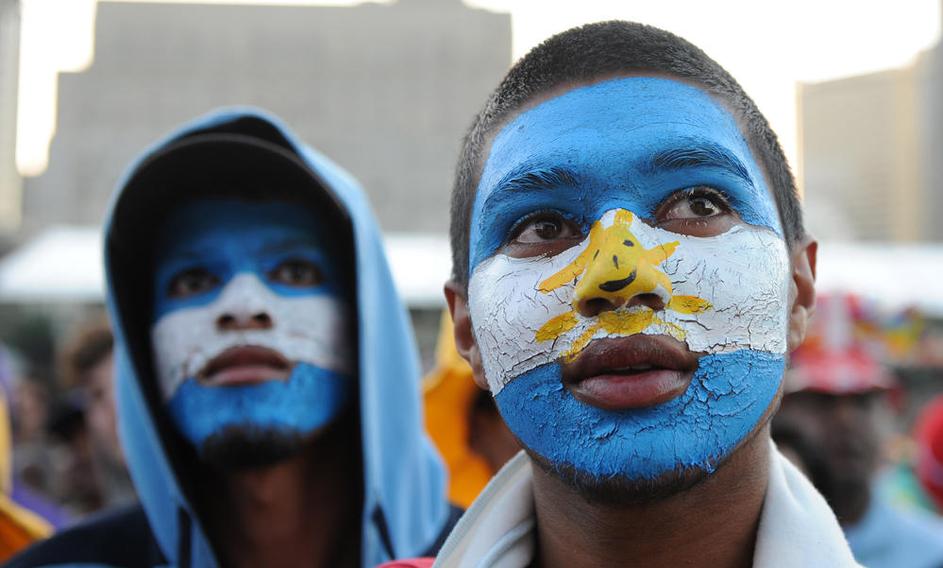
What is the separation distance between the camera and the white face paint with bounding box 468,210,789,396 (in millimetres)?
1524

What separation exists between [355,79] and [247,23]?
914 centimetres

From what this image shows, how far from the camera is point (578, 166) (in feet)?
5.30

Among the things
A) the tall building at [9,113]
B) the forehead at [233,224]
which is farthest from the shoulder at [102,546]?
the tall building at [9,113]

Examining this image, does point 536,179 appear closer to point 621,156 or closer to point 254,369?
point 621,156

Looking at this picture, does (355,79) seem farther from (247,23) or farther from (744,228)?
(744,228)

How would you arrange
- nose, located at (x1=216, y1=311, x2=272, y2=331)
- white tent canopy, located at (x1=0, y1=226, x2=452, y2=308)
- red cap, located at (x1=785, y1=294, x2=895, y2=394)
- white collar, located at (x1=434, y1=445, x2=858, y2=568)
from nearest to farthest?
white collar, located at (x1=434, y1=445, x2=858, y2=568) → nose, located at (x1=216, y1=311, x2=272, y2=331) → red cap, located at (x1=785, y1=294, x2=895, y2=394) → white tent canopy, located at (x1=0, y1=226, x2=452, y2=308)

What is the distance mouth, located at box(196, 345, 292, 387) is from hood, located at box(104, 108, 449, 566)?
24 cm

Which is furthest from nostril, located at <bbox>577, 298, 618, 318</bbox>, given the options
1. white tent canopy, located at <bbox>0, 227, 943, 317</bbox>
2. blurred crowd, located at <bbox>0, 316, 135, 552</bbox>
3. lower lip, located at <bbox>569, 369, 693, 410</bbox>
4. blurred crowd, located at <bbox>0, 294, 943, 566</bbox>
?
white tent canopy, located at <bbox>0, 227, 943, 317</bbox>

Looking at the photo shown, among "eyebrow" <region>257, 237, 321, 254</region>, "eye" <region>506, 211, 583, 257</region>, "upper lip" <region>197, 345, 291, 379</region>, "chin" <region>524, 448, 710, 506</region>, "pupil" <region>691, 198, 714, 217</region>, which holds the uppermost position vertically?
"pupil" <region>691, 198, 714, 217</region>

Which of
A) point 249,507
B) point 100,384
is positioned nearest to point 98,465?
point 100,384

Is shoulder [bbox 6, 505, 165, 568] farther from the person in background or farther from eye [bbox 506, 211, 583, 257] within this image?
the person in background

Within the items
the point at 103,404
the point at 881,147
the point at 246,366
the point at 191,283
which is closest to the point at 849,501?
the point at 246,366

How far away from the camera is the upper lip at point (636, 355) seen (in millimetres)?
1500

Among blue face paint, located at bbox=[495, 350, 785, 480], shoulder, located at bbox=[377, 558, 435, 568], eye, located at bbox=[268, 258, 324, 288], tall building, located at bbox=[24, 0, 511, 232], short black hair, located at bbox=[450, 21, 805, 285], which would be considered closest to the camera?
blue face paint, located at bbox=[495, 350, 785, 480]
